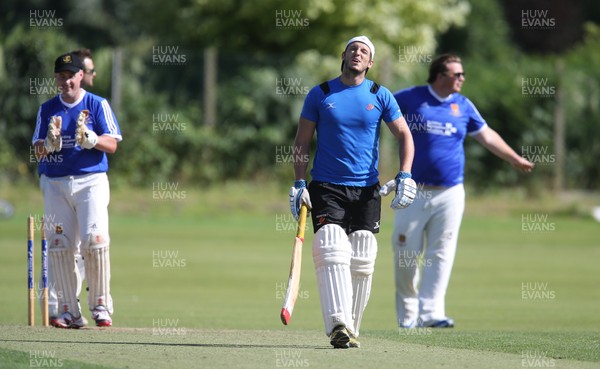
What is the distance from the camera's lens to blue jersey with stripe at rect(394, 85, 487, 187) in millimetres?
11977

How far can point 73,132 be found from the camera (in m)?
10.5

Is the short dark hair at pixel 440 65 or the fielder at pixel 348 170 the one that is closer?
the fielder at pixel 348 170

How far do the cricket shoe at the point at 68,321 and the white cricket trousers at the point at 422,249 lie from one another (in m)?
3.20

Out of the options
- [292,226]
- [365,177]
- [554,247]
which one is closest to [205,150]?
[292,226]

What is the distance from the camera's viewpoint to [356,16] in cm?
2852

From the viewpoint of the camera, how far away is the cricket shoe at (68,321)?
415 inches

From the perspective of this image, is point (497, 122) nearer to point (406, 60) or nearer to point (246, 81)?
point (406, 60)

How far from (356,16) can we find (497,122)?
13.3ft
